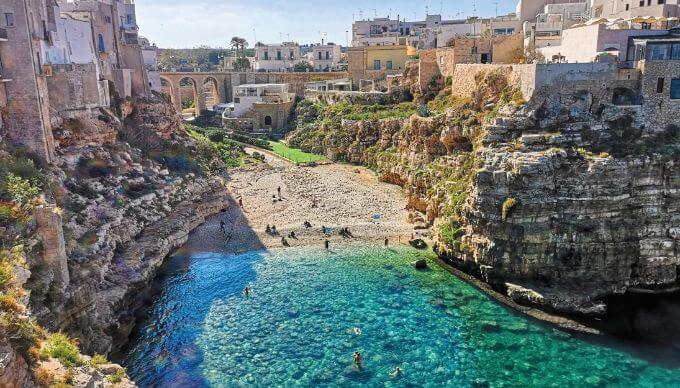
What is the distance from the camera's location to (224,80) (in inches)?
3189

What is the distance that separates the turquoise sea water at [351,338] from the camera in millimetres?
20906

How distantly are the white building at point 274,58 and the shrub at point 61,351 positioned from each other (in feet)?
251

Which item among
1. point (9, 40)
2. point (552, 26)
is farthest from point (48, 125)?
point (552, 26)

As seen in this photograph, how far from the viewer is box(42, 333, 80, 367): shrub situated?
1498cm

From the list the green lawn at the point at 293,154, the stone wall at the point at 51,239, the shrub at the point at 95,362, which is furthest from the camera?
the green lawn at the point at 293,154

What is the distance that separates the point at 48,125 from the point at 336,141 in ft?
107

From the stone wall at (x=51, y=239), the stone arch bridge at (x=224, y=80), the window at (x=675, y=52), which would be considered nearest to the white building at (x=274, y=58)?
the stone arch bridge at (x=224, y=80)

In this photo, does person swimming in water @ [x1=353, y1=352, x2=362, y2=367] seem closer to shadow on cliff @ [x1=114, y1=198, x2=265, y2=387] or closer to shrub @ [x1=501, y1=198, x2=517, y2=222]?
shadow on cliff @ [x1=114, y1=198, x2=265, y2=387]

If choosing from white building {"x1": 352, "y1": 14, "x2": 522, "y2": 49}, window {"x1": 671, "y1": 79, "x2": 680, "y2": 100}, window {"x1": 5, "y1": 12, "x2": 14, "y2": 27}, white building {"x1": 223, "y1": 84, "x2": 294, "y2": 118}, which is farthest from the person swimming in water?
white building {"x1": 223, "y1": 84, "x2": 294, "y2": 118}

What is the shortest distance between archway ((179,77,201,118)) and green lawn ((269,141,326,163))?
19.2 metres

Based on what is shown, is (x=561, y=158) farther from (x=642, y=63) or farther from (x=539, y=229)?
(x=642, y=63)

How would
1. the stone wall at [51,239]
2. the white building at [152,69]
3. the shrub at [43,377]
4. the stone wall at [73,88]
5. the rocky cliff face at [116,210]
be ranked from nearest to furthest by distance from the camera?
the shrub at [43,377] < the stone wall at [51,239] < the rocky cliff face at [116,210] < the stone wall at [73,88] < the white building at [152,69]

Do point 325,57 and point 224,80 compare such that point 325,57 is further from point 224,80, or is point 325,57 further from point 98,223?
point 98,223

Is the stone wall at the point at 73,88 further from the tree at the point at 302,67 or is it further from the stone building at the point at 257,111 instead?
the tree at the point at 302,67
